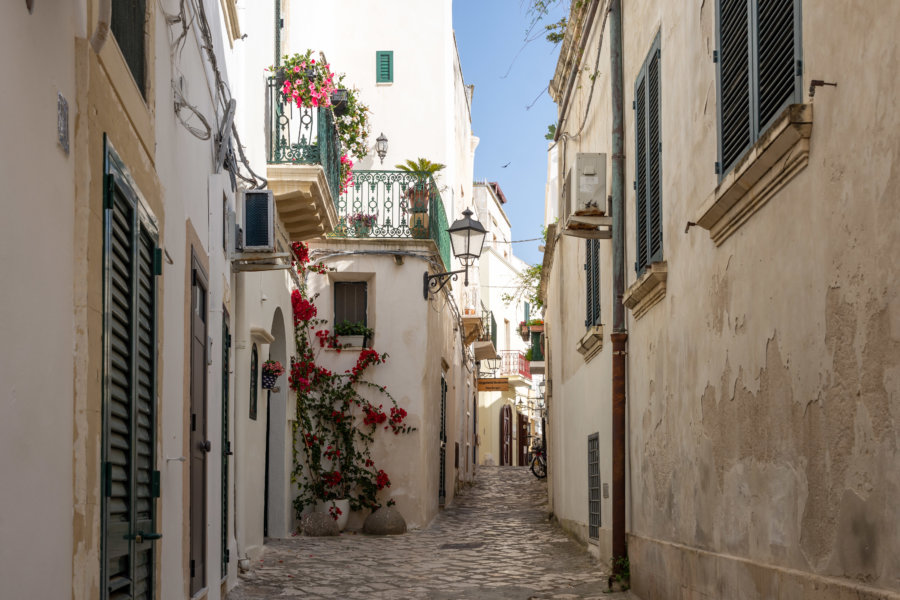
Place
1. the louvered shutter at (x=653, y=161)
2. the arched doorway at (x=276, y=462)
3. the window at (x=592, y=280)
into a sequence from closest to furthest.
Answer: the louvered shutter at (x=653, y=161) → the window at (x=592, y=280) → the arched doorway at (x=276, y=462)

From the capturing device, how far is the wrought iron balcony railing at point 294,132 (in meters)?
13.4

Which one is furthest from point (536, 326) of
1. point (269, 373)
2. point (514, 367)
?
point (269, 373)

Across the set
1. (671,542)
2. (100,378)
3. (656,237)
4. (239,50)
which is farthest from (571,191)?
(100,378)

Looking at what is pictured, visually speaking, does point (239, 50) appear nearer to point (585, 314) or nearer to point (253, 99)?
point (253, 99)

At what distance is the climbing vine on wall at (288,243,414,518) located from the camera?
1748 centimetres

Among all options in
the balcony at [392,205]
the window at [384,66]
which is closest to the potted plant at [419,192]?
the balcony at [392,205]

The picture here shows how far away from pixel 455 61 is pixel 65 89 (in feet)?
76.3

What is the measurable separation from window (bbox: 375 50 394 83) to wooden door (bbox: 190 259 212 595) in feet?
51.3

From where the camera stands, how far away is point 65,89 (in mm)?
3889

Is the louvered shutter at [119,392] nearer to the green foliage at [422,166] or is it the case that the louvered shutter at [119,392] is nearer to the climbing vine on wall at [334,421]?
the climbing vine on wall at [334,421]

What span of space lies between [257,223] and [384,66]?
44.7 ft

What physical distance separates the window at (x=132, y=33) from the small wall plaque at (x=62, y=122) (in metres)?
1.11

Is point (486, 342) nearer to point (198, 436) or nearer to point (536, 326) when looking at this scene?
point (536, 326)

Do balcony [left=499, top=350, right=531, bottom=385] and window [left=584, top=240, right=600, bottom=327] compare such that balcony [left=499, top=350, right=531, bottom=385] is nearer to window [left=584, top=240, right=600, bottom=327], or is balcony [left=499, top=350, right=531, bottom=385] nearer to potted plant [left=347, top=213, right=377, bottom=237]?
potted plant [left=347, top=213, right=377, bottom=237]
